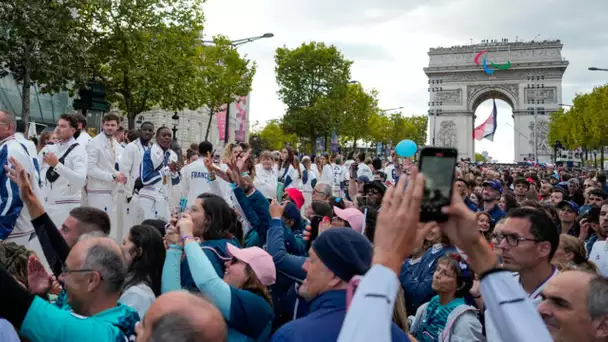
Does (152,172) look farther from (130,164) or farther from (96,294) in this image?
(96,294)

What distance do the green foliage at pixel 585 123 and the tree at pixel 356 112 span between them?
21.8 metres

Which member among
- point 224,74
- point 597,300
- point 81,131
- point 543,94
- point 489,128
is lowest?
point 597,300

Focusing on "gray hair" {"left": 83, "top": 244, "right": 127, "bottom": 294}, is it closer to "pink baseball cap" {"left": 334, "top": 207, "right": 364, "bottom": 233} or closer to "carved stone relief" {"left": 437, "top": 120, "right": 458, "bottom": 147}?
"pink baseball cap" {"left": 334, "top": 207, "right": 364, "bottom": 233}

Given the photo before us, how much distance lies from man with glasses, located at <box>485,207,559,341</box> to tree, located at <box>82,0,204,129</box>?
923 inches

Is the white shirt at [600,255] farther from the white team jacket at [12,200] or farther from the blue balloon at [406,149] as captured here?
the white team jacket at [12,200]

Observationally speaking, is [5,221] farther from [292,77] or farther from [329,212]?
[292,77]

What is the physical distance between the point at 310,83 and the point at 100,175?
5204 cm

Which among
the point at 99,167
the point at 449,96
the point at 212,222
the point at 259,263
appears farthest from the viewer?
the point at 449,96

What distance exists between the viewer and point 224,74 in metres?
41.6

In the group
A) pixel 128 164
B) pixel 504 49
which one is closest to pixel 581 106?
→ pixel 504 49

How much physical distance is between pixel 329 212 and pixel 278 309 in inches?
83.1

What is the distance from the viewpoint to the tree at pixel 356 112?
6425 cm

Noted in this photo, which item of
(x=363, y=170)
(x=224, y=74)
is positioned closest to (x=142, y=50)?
(x=363, y=170)

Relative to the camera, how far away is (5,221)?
6.41 m
